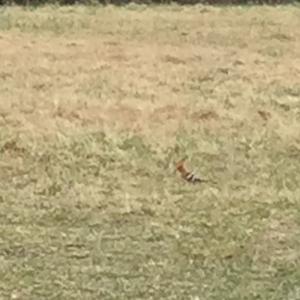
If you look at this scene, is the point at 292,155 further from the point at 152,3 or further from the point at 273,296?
the point at 152,3

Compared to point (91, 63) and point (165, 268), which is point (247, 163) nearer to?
point (165, 268)

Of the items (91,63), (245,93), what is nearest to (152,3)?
(91,63)

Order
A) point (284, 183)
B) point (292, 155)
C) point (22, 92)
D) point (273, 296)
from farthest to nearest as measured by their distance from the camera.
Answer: point (22, 92)
point (292, 155)
point (284, 183)
point (273, 296)

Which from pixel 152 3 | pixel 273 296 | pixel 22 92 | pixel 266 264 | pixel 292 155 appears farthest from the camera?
pixel 152 3

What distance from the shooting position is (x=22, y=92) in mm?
5875

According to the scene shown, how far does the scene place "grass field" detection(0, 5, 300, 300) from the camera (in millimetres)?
3557

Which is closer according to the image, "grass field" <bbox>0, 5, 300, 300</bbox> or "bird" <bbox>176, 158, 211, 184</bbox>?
"grass field" <bbox>0, 5, 300, 300</bbox>

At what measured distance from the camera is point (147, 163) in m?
4.69

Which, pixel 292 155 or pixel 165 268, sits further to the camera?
pixel 292 155

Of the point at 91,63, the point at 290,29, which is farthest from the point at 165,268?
the point at 290,29

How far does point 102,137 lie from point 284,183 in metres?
0.98

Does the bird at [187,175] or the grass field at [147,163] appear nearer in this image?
the grass field at [147,163]

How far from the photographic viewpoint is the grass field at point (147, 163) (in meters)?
3.56

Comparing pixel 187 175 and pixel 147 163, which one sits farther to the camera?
pixel 147 163
